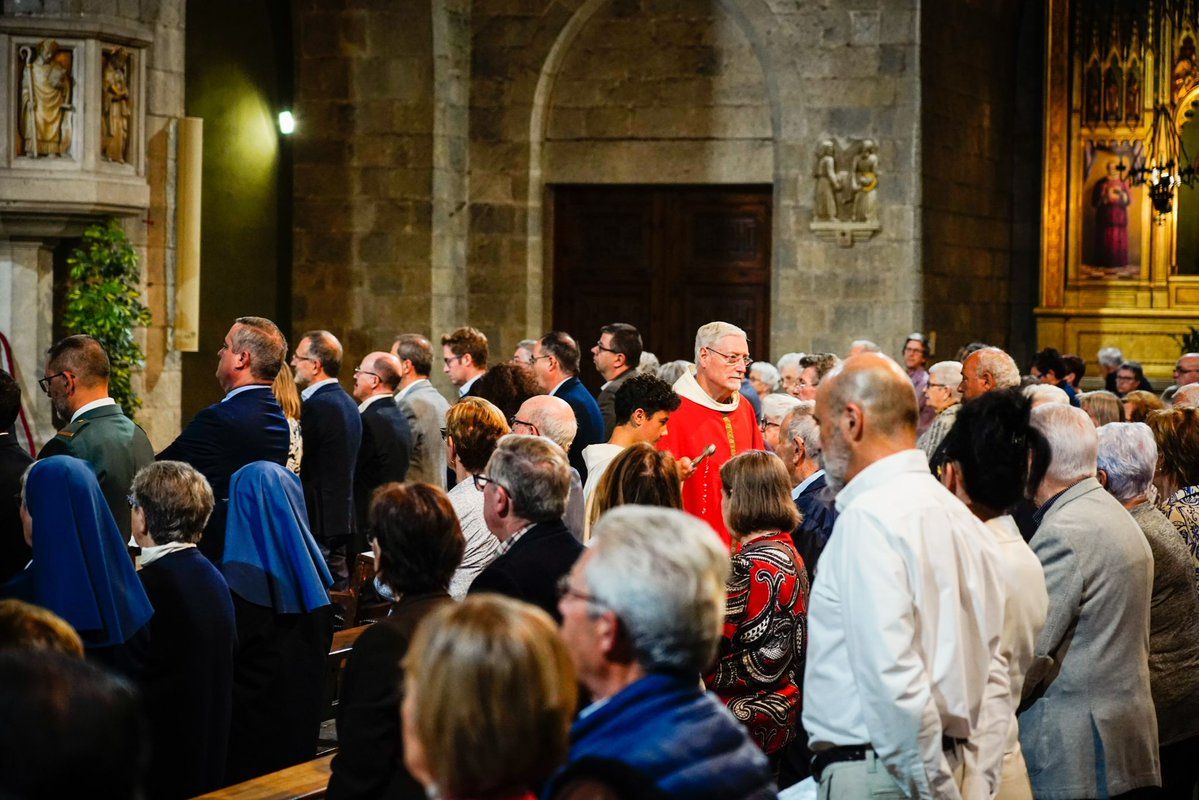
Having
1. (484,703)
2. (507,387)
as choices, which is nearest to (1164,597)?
(484,703)

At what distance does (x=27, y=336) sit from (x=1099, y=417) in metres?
6.29

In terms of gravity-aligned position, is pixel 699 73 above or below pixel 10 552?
above

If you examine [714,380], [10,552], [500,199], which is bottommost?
[10,552]

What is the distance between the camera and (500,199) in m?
13.8

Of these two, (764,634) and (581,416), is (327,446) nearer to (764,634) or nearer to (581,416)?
(581,416)

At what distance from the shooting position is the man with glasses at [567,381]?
7.64 meters

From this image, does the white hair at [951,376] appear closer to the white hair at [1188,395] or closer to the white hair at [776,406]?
the white hair at [1188,395]

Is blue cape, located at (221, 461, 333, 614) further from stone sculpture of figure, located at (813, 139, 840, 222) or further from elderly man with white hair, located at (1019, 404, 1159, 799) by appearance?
stone sculpture of figure, located at (813, 139, 840, 222)

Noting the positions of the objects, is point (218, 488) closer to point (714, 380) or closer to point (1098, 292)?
point (714, 380)

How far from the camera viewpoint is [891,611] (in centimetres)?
298

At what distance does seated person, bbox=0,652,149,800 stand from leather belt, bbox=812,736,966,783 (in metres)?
1.62

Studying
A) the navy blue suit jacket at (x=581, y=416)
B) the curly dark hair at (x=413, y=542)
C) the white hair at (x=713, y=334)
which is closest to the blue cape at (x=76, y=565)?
the curly dark hair at (x=413, y=542)

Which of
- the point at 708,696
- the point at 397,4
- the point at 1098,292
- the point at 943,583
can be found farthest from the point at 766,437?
the point at 1098,292

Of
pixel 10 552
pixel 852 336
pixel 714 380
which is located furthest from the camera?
pixel 852 336
